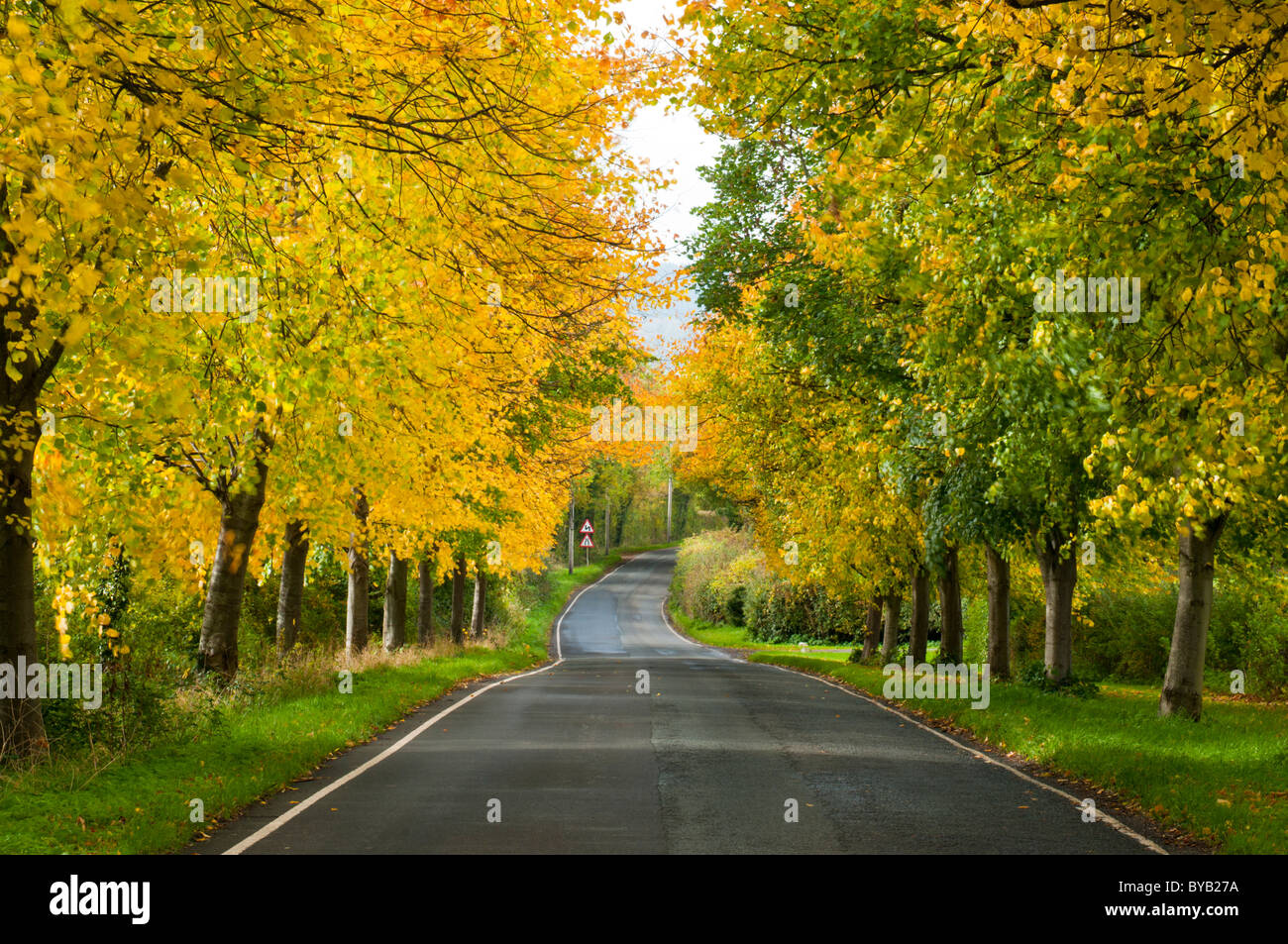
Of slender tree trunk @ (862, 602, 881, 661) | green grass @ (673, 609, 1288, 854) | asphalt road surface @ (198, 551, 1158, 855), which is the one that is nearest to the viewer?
asphalt road surface @ (198, 551, 1158, 855)

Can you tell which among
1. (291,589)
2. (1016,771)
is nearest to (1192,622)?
(1016,771)

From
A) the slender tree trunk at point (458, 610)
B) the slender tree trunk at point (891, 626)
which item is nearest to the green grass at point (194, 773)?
the slender tree trunk at point (458, 610)

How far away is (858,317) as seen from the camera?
1897cm

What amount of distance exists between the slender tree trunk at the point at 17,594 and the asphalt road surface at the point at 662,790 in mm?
2171

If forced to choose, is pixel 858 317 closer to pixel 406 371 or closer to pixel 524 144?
pixel 406 371

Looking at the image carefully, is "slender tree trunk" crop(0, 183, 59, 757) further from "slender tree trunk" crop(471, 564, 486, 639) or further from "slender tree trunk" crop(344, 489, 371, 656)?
"slender tree trunk" crop(471, 564, 486, 639)

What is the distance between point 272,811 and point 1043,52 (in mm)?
8230

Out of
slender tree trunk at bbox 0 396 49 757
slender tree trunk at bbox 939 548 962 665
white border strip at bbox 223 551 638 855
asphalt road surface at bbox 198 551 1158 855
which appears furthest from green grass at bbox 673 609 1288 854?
slender tree trunk at bbox 0 396 49 757

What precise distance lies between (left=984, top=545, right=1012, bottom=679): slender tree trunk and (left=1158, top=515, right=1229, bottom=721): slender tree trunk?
6.22 meters

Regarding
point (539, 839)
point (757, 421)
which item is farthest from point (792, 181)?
point (539, 839)

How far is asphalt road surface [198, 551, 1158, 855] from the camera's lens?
8.66 metres

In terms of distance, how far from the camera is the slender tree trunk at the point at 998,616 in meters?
23.5

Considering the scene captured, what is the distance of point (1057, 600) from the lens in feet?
71.5

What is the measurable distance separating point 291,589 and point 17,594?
1210 centimetres
